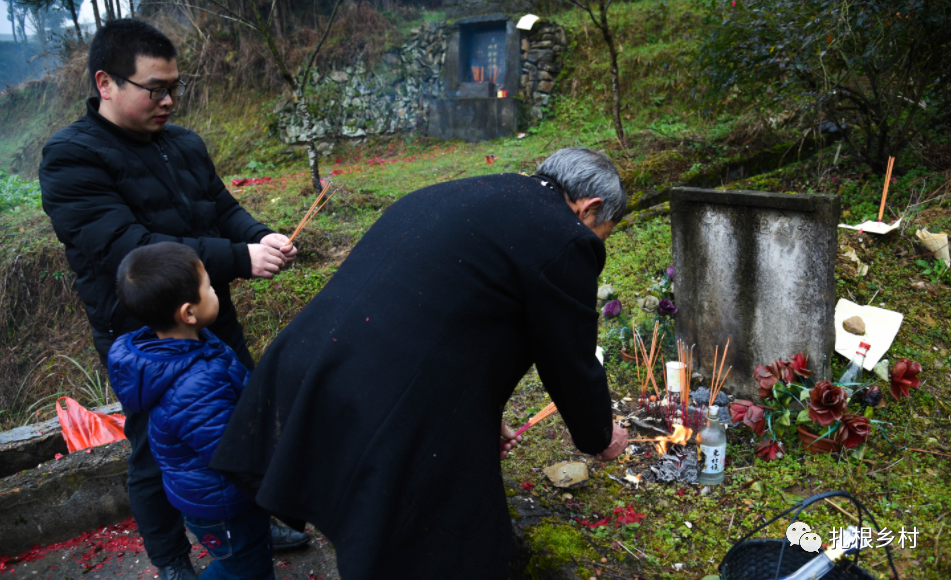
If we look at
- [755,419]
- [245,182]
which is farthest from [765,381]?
[245,182]

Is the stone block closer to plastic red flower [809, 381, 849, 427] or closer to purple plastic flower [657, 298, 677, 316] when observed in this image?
purple plastic flower [657, 298, 677, 316]

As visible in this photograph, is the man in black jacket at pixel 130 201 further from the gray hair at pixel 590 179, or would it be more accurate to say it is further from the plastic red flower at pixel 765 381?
the plastic red flower at pixel 765 381

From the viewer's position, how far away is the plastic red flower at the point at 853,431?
244 centimetres

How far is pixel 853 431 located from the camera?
8.06ft

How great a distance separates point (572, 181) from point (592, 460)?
5.33ft

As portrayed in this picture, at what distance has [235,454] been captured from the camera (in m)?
1.55

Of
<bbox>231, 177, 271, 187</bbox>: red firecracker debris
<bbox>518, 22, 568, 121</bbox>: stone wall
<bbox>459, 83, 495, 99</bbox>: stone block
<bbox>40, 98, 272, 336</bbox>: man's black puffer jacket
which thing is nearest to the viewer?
<bbox>40, 98, 272, 336</bbox>: man's black puffer jacket

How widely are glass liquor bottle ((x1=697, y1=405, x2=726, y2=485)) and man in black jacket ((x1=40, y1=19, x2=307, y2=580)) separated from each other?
1895 mm

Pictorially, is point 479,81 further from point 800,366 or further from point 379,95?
point 800,366

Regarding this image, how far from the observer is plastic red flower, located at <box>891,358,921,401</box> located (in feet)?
8.77

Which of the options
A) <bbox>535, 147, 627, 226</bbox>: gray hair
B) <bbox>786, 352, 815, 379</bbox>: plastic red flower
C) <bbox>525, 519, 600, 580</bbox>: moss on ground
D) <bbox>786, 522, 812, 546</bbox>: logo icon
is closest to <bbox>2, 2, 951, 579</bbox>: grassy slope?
<bbox>525, 519, 600, 580</bbox>: moss on ground

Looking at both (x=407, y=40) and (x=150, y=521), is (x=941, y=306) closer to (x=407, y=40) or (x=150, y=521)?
(x=150, y=521)

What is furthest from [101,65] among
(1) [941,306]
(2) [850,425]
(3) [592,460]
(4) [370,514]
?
(1) [941,306]

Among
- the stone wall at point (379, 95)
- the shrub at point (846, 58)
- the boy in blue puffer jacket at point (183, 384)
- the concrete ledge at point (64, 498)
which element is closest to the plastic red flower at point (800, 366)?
the boy in blue puffer jacket at point (183, 384)
